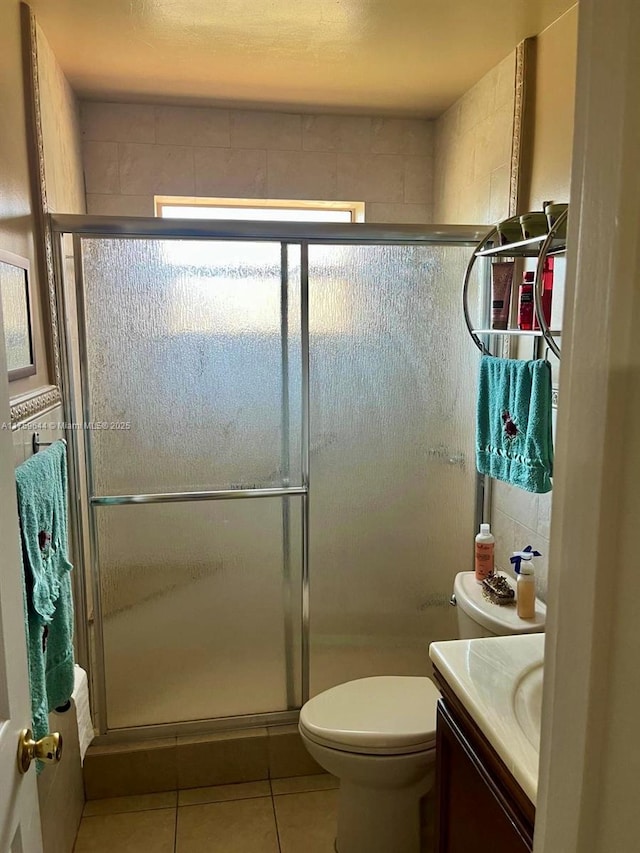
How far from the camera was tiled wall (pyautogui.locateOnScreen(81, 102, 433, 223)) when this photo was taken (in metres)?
2.55

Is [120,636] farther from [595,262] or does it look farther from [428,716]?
[595,262]

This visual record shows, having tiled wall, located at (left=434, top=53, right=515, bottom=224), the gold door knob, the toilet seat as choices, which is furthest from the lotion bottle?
the gold door knob

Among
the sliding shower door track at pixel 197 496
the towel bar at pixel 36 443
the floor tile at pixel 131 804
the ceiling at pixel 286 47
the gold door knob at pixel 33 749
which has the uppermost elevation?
the ceiling at pixel 286 47

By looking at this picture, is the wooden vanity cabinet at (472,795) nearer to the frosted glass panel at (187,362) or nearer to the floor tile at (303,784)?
the floor tile at (303,784)

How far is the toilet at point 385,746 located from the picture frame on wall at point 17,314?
1237 millimetres

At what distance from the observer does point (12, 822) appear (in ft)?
2.81

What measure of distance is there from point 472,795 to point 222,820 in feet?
3.97

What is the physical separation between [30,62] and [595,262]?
195cm

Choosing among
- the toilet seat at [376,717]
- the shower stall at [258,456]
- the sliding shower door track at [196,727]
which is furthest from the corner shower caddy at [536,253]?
the sliding shower door track at [196,727]

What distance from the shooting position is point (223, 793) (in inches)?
86.9

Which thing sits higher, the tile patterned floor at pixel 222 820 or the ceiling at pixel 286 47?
the ceiling at pixel 286 47

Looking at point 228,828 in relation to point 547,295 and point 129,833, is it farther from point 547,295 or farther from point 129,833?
point 547,295

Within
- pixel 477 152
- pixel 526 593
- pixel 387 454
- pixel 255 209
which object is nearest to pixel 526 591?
pixel 526 593

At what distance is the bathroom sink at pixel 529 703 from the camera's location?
1120mm
